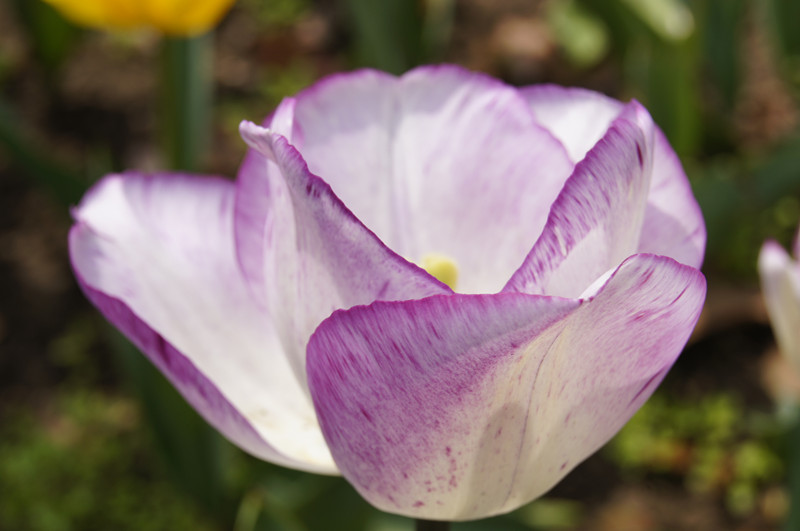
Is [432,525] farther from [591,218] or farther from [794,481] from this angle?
[794,481]

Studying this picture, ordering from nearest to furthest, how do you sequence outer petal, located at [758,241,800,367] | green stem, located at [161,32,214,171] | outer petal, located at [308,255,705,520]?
outer petal, located at [308,255,705,520], outer petal, located at [758,241,800,367], green stem, located at [161,32,214,171]

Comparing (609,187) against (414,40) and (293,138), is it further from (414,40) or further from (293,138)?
(414,40)

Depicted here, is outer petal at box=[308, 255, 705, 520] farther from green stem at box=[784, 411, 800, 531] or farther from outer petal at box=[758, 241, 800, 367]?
green stem at box=[784, 411, 800, 531]

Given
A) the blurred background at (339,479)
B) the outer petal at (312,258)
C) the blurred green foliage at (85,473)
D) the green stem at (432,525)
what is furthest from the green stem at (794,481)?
the blurred green foliage at (85,473)

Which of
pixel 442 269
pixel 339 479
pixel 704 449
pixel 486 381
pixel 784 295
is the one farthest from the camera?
pixel 704 449

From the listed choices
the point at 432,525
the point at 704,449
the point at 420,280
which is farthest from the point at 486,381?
the point at 704,449

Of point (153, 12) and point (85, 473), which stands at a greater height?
point (153, 12)

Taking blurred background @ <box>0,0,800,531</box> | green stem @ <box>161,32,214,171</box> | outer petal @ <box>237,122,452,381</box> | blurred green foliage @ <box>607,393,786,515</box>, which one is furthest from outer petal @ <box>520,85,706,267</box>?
blurred green foliage @ <box>607,393,786,515</box>

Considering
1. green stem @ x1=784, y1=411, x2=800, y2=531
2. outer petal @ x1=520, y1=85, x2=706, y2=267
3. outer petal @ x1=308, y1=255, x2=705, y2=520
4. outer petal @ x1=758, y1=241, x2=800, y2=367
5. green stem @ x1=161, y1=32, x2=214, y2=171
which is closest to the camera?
outer petal @ x1=308, y1=255, x2=705, y2=520
